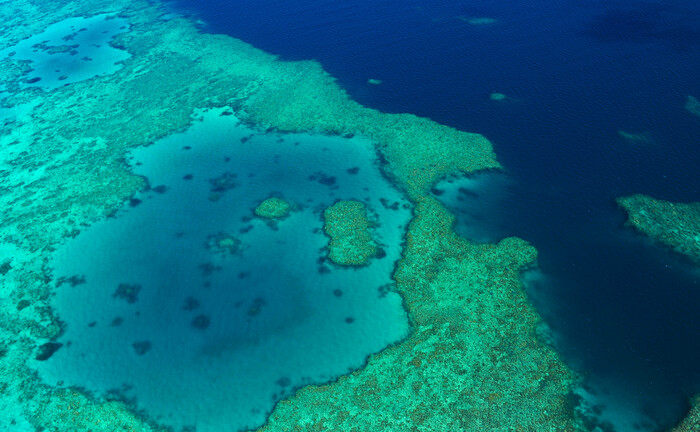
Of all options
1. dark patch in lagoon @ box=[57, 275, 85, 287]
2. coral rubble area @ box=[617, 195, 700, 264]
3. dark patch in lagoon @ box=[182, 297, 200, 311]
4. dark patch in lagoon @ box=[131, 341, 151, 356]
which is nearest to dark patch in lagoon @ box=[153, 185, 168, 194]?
dark patch in lagoon @ box=[57, 275, 85, 287]

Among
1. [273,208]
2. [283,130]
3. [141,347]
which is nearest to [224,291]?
[141,347]

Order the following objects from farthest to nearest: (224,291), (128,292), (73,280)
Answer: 1. (73,280)
2. (128,292)
3. (224,291)

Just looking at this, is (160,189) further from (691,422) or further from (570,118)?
(691,422)

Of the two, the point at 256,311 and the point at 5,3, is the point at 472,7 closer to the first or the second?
the point at 256,311

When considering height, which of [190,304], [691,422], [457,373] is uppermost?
[691,422]

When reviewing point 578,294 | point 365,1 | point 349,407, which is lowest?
point 349,407

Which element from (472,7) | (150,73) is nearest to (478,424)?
(150,73)

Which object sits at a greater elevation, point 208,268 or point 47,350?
point 208,268
